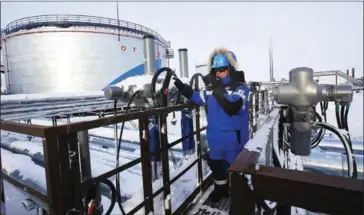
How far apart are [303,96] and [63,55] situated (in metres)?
14.4

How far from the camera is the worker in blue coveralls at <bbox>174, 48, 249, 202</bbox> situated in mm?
2201

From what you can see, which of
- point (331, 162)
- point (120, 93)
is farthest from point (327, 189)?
point (331, 162)

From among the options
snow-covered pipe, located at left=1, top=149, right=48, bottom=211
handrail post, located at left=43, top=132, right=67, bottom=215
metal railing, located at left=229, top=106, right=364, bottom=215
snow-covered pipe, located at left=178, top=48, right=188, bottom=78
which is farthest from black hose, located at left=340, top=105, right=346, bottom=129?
snow-covered pipe, located at left=1, top=149, right=48, bottom=211

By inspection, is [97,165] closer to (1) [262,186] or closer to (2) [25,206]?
(2) [25,206]

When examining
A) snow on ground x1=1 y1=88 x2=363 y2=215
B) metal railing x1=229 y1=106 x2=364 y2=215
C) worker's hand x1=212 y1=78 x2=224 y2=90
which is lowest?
snow on ground x1=1 y1=88 x2=363 y2=215

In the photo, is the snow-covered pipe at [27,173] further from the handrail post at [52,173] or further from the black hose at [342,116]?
the black hose at [342,116]

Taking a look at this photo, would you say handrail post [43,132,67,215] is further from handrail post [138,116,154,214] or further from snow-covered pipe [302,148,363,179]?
snow-covered pipe [302,148,363,179]

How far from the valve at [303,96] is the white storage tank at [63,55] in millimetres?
13278

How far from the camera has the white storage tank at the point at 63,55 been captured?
1319cm

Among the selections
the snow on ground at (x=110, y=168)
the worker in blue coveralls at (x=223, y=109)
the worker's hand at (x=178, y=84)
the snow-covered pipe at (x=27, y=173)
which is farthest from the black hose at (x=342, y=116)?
the snow-covered pipe at (x=27, y=173)

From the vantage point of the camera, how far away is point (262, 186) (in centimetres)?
70

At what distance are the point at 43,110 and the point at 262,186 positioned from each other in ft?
16.6

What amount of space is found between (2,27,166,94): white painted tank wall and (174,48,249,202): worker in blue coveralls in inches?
496

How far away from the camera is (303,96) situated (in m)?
1.76
